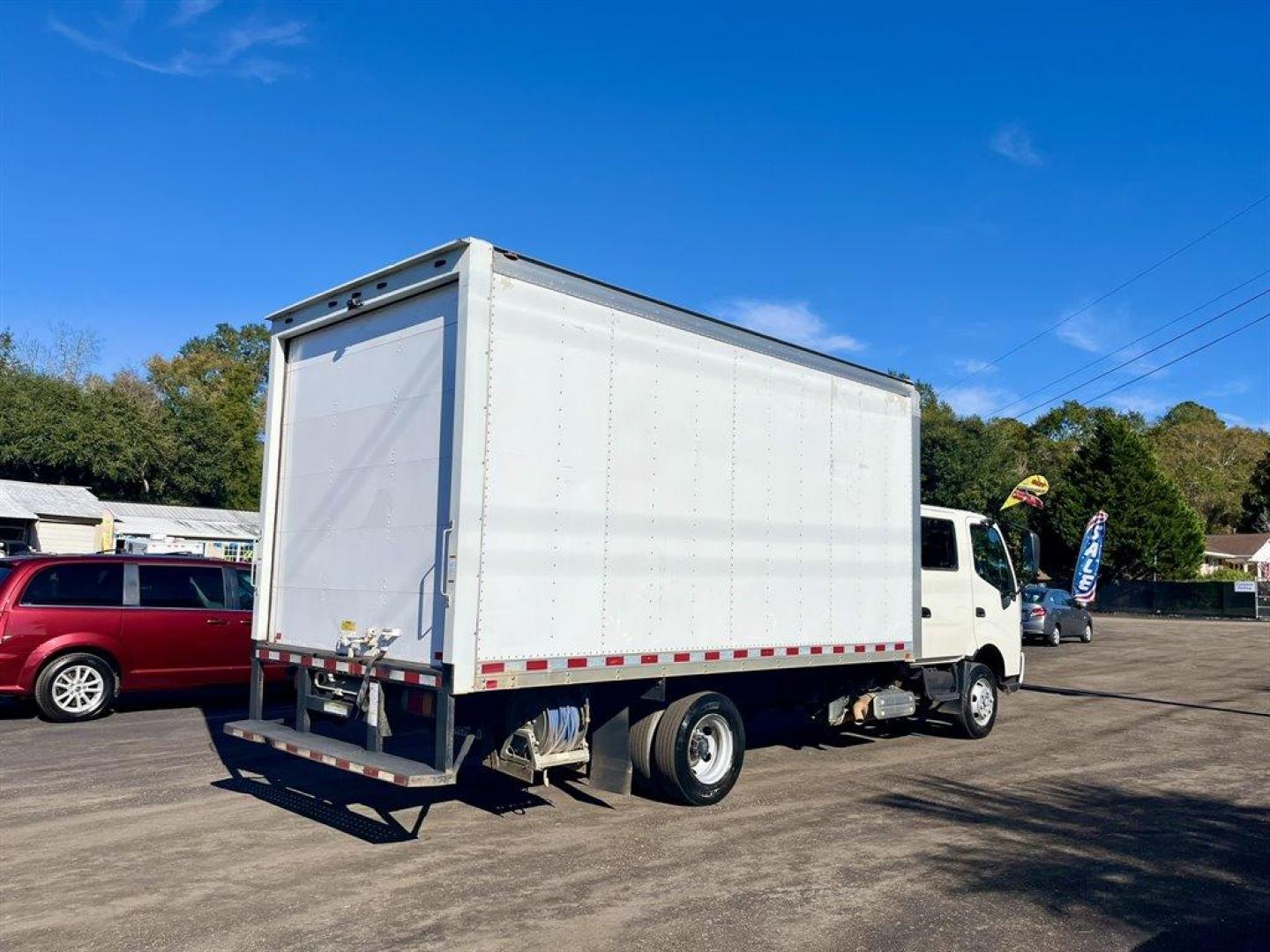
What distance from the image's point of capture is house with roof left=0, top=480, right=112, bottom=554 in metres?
38.2

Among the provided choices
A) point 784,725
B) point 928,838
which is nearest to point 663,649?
point 928,838

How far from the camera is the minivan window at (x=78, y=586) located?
36.0ft

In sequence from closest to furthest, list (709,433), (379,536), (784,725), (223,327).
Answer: (379,536)
(709,433)
(784,725)
(223,327)

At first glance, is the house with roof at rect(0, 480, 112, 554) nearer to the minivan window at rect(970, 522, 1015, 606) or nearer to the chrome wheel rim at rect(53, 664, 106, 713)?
the chrome wheel rim at rect(53, 664, 106, 713)

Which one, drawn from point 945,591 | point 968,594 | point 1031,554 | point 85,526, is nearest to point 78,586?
point 945,591

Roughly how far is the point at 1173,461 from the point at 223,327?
8087 cm

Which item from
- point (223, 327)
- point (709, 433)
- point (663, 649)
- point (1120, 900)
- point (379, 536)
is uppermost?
point (223, 327)

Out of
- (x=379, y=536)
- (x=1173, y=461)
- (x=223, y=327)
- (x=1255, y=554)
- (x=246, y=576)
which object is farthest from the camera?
(x=223, y=327)

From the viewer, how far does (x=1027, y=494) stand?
→ 669 inches

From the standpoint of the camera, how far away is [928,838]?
23.5ft

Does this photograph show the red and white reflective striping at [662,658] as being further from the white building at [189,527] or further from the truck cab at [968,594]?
the white building at [189,527]

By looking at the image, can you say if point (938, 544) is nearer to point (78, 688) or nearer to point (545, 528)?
point (545, 528)

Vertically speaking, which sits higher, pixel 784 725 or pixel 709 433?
pixel 709 433

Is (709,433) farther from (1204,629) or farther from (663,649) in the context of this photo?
(1204,629)
